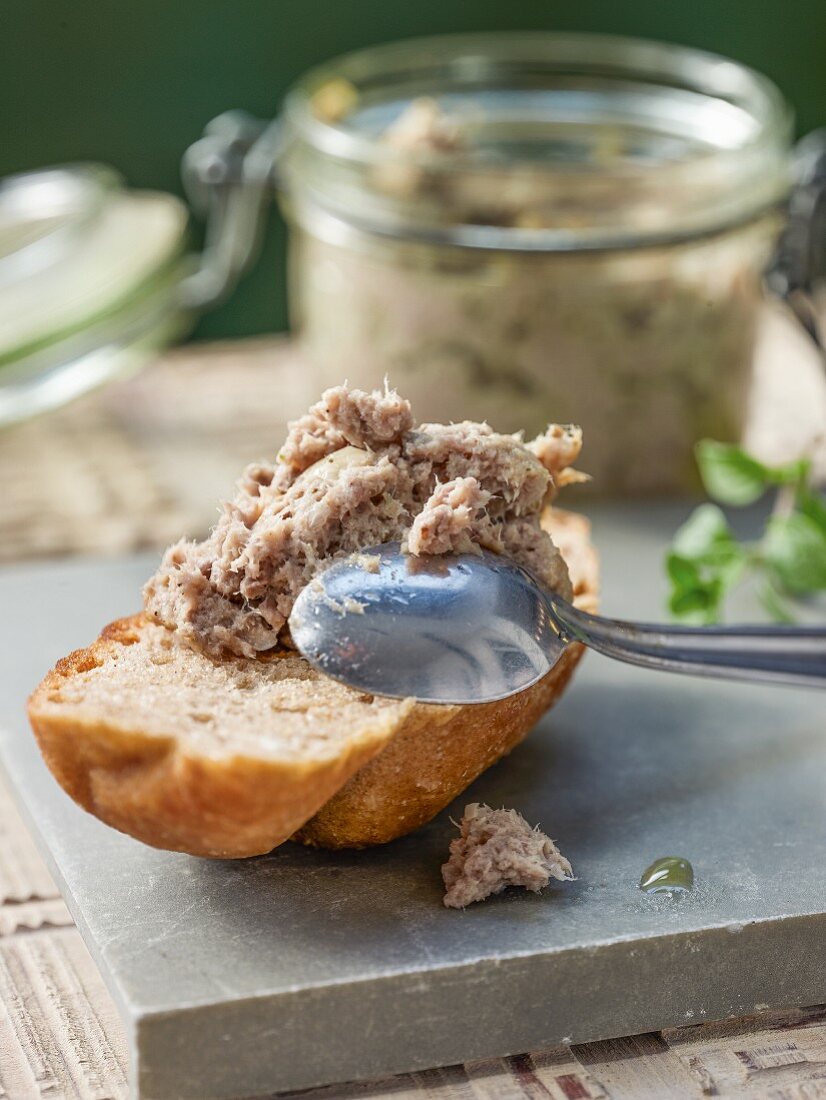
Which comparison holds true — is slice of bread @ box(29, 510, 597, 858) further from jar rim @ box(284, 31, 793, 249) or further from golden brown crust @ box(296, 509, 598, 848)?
jar rim @ box(284, 31, 793, 249)

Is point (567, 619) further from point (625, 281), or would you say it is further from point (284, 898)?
point (625, 281)

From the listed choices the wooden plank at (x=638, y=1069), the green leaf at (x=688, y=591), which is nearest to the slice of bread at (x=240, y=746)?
the wooden plank at (x=638, y=1069)

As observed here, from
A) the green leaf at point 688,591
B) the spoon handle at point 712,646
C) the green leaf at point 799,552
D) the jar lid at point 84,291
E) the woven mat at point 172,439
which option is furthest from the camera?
the jar lid at point 84,291

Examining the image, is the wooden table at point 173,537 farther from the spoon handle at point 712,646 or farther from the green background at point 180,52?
the green background at point 180,52

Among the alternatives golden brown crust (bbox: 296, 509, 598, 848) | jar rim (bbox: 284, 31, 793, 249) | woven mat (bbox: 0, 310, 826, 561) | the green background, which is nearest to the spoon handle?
golden brown crust (bbox: 296, 509, 598, 848)

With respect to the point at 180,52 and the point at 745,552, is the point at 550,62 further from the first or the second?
the point at 180,52

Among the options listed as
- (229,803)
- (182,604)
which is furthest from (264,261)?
(229,803)

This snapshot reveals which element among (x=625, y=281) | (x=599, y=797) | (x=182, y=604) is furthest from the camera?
(x=625, y=281)
